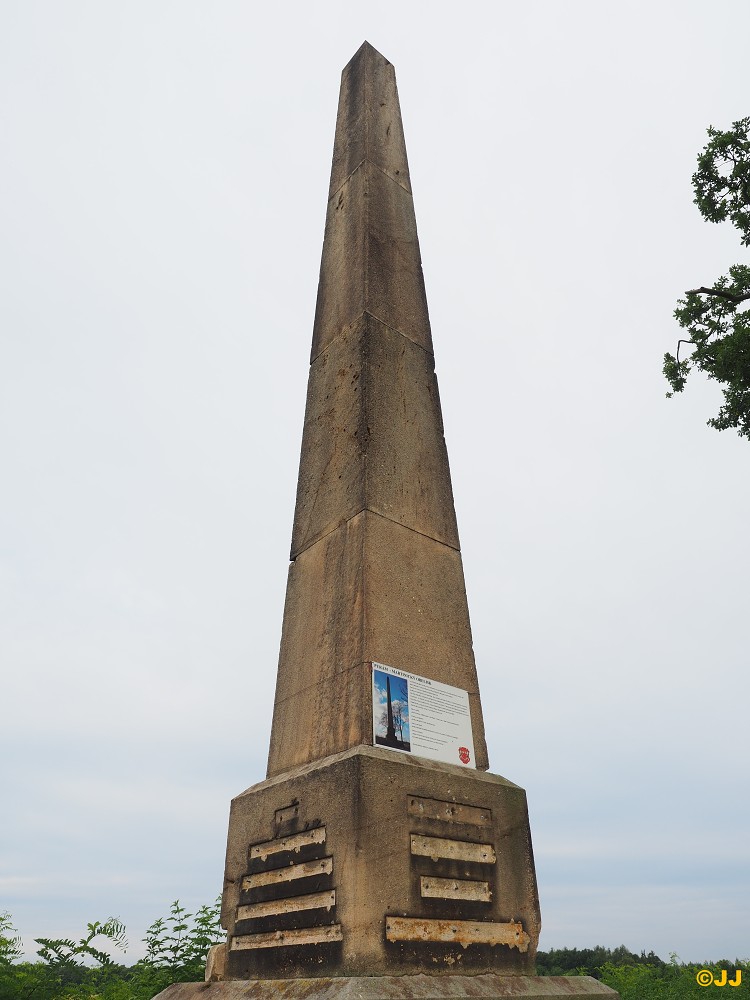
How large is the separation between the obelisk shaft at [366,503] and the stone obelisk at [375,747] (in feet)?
0.05

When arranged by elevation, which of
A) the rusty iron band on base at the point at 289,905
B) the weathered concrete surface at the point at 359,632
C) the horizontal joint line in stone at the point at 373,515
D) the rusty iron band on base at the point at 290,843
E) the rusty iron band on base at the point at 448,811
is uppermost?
the horizontal joint line in stone at the point at 373,515

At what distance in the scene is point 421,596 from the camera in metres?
4.74

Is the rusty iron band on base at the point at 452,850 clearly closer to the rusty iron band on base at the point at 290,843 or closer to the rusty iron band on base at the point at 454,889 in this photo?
the rusty iron band on base at the point at 454,889

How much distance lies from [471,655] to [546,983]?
188cm

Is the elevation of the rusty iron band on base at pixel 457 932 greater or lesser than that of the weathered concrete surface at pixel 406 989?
greater

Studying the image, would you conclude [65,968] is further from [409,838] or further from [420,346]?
[420,346]

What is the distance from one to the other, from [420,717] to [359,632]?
2.04 ft

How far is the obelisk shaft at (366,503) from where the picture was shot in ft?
14.3

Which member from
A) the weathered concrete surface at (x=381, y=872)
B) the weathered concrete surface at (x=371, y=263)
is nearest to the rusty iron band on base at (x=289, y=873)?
the weathered concrete surface at (x=381, y=872)

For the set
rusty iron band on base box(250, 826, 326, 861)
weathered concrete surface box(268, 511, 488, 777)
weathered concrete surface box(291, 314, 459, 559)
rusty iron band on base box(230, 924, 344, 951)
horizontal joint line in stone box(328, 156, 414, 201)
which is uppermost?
horizontal joint line in stone box(328, 156, 414, 201)

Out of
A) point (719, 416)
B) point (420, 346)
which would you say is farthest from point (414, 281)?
point (719, 416)

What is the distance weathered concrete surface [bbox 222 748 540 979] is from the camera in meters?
3.37

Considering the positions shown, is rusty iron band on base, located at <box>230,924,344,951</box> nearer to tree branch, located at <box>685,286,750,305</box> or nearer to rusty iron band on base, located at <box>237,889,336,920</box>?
rusty iron band on base, located at <box>237,889,336,920</box>

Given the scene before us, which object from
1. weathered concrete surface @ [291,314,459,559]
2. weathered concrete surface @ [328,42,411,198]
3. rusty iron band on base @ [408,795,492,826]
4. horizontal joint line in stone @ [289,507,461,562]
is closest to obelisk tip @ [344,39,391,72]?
weathered concrete surface @ [328,42,411,198]
